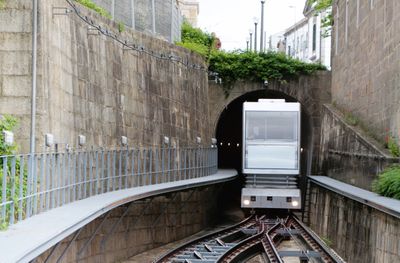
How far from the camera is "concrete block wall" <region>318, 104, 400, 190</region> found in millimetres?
22781

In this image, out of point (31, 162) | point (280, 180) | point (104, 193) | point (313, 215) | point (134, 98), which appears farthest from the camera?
point (313, 215)

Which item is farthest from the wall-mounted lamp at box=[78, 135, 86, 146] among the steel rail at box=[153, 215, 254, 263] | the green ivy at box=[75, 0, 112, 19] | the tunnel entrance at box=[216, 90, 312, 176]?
the tunnel entrance at box=[216, 90, 312, 176]

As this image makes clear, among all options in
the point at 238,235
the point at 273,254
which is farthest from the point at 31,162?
the point at 238,235

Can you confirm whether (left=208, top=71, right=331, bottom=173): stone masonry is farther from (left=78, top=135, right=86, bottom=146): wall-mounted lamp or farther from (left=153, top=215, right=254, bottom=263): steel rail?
(left=78, top=135, right=86, bottom=146): wall-mounted lamp

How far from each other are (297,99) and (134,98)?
17110 mm

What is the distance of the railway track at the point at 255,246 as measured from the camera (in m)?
20.6

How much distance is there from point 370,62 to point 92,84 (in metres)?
11.4

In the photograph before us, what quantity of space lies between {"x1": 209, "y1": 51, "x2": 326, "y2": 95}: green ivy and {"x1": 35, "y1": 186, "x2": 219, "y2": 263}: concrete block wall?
748 centimetres

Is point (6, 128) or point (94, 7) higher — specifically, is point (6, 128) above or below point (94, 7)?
below

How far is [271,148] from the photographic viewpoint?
30.5 meters

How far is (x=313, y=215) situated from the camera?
1305 inches

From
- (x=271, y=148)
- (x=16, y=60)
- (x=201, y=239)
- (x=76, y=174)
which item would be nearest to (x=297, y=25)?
(x=271, y=148)

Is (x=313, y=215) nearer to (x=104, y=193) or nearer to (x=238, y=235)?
(x=238, y=235)

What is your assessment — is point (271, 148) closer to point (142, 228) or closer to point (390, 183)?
point (142, 228)
